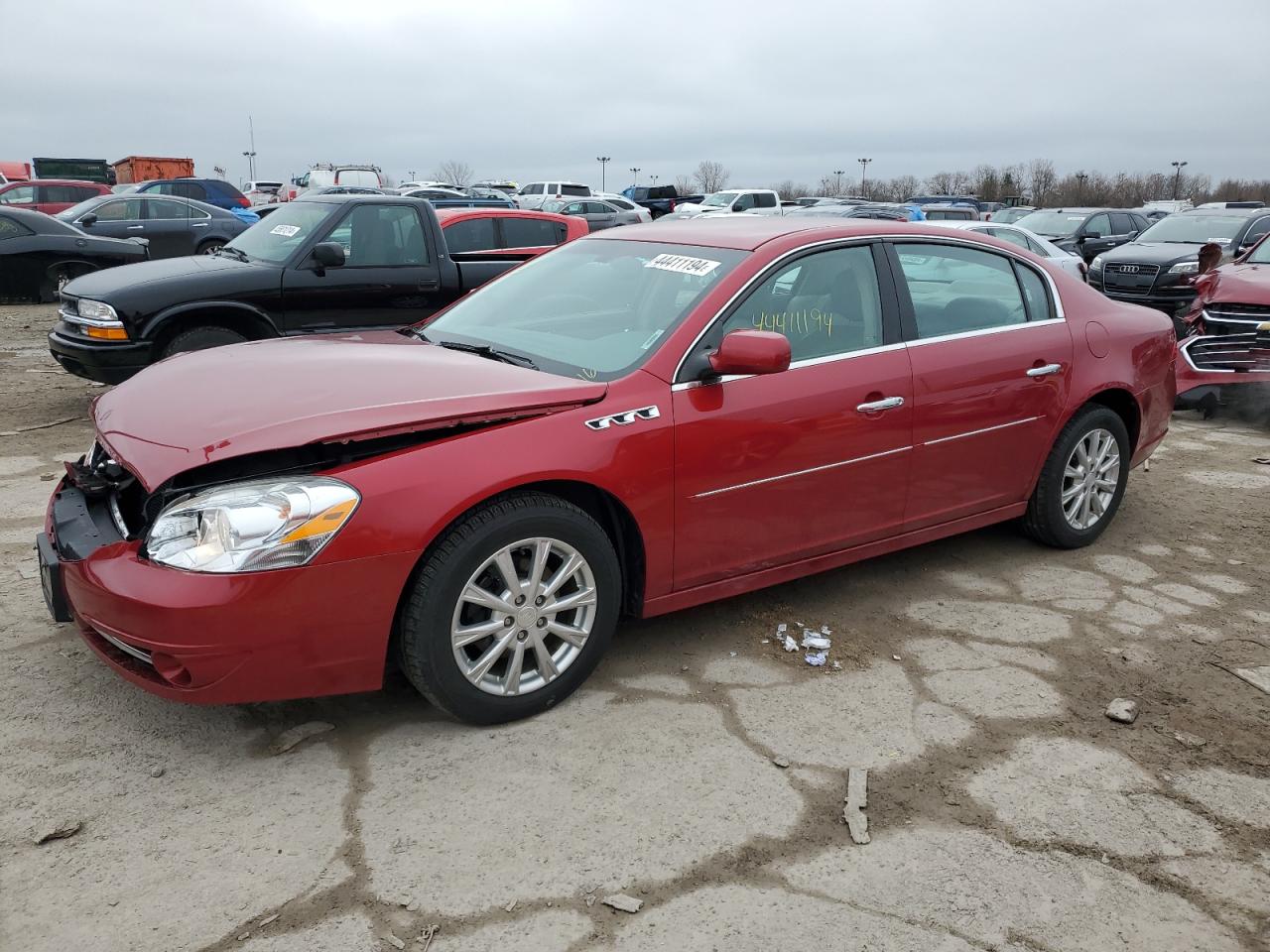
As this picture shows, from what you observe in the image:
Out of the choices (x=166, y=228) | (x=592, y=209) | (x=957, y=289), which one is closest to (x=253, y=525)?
(x=957, y=289)

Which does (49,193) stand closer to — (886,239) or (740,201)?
(740,201)

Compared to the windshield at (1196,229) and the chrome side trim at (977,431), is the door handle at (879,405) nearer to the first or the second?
the chrome side trim at (977,431)

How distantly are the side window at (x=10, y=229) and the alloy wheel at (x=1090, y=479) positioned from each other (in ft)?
43.5

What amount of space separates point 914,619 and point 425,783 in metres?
2.19

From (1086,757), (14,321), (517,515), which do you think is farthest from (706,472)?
(14,321)

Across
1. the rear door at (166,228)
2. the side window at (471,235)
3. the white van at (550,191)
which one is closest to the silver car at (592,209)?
the white van at (550,191)

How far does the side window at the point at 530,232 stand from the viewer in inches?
397

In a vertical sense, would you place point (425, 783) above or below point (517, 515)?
below

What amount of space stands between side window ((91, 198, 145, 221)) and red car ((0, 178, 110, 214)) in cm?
519

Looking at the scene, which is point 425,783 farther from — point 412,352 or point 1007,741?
point 1007,741

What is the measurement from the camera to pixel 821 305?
3.99 metres

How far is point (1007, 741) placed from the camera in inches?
129

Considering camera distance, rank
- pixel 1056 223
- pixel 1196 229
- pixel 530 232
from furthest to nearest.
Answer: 1. pixel 1056 223
2. pixel 1196 229
3. pixel 530 232

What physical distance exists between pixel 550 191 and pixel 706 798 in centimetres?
3186
